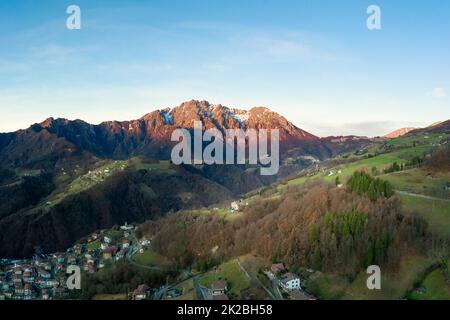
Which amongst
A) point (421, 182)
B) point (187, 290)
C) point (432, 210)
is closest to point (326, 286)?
→ point (187, 290)

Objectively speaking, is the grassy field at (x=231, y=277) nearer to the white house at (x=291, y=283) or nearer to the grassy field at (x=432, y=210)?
the white house at (x=291, y=283)

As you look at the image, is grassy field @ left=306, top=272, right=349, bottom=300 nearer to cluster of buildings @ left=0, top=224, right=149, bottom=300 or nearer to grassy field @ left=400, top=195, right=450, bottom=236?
grassy field @ left=400, top=195, right=450, bottom=236

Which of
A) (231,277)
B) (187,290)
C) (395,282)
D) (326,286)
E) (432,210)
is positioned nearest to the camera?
(395,282)

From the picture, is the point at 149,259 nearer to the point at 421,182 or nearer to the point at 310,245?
the point at 310,245

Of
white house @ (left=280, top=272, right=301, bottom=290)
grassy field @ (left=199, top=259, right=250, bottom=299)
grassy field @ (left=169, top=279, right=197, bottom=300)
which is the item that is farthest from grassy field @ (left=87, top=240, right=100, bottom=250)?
white house @ (left=280, top=272, right=301, bottom=290)

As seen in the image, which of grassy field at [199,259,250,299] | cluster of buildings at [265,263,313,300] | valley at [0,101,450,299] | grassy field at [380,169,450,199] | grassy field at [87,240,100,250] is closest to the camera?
cluster of buildings at [265,263,313,300]
